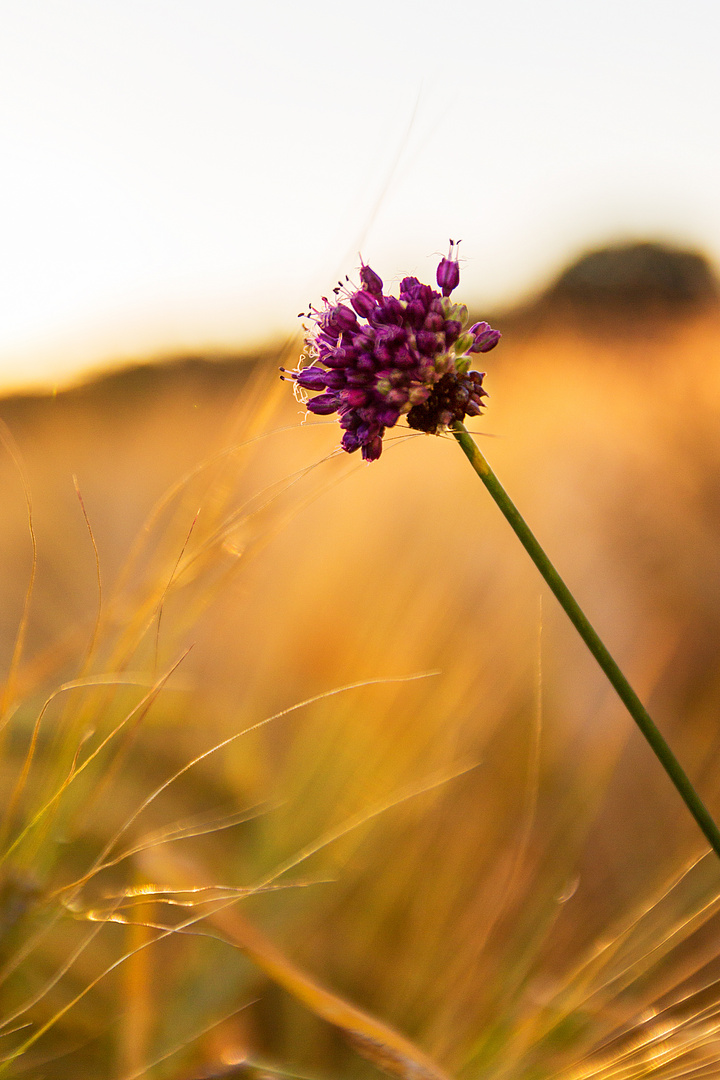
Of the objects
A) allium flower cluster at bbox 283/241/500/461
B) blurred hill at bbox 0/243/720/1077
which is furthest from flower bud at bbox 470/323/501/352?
blurred hill at bbox 0/243/720/1077

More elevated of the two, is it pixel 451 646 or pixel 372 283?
pixel 372 283

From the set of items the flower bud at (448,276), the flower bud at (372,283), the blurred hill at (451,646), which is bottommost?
the blurred hill at (451,646)

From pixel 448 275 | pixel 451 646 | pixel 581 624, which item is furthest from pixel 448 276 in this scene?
pixel 451 646

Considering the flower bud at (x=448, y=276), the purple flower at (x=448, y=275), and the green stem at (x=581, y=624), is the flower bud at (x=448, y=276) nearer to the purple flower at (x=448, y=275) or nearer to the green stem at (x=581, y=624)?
the purple flower at (x=448, y=275)

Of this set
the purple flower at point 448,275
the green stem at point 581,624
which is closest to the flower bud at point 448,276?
the purple flower at point 448,275

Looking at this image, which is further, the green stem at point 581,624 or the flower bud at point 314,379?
the flower bud at point 314,379

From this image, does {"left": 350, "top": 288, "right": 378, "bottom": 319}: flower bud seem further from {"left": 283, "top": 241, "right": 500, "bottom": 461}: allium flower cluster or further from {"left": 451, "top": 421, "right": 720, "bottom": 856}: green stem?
{"left": 451, "top": 421, "right": 720, "bottom": 856}: green stem

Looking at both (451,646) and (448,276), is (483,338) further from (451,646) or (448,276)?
(451,646)
